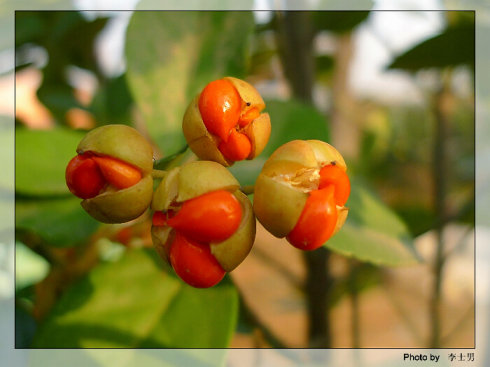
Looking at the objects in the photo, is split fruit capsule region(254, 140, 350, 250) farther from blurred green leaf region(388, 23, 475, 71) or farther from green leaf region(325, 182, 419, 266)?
blurred green leaf region(388, 23, 475, 71)

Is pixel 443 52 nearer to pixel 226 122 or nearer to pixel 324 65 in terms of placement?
pixel 324 65

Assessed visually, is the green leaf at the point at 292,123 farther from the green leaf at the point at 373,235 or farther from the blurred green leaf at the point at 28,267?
the blurred green leaf at the point at 28,267

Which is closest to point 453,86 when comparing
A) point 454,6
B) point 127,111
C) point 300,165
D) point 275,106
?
point 454,6

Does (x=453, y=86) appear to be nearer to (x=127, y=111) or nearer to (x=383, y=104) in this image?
(x=383, y=104)

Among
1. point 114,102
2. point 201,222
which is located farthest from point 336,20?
point 201,222

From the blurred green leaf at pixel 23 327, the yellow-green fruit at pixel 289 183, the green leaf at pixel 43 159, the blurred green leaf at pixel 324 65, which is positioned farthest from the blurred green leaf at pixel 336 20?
the blurred green leaf at pixel 23 327

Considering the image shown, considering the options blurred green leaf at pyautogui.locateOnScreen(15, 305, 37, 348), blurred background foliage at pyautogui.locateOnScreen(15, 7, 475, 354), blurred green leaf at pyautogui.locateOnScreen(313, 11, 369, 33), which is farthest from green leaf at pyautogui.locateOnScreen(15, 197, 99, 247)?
blurred green leaf at pyautogui.locateOnScreen(313, 11, 369, 33)

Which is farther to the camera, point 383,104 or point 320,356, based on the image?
point 383,104
